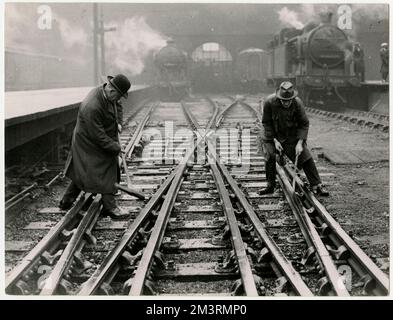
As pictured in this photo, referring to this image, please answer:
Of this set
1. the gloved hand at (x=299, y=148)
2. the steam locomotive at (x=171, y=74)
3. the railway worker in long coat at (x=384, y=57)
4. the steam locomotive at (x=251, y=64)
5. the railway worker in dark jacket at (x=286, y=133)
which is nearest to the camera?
the gloved hand at (x=299, y=148)

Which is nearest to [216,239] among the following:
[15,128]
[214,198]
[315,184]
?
[214,198]

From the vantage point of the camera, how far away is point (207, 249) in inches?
190

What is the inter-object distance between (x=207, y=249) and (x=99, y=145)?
5.66ft

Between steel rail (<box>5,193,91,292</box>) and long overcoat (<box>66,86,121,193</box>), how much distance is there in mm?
381

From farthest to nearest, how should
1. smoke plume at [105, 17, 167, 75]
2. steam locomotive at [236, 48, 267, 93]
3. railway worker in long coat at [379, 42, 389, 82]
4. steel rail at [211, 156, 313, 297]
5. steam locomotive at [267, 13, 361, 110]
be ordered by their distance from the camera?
steam locomotive at [236, 48, 267, 93] < smoke plume at [105, 17, 167, 75] < steam locomotive at [267, 13, 361, 110] < railway worker in long coat at [379, 42, 389, 82] < steel rail at [211, 156, 313, 297]

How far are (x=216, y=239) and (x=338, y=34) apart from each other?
15728 mm

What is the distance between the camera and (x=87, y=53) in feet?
135

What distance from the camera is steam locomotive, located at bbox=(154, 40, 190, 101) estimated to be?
1083 inches

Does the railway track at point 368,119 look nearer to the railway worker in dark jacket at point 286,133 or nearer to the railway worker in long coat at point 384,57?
the railway worker in long coat at point 384,57

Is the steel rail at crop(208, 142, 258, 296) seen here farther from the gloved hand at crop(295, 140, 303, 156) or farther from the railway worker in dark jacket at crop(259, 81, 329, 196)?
the gloved hand at crop(295, 140, 303, 156)

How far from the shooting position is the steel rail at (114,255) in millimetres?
3723

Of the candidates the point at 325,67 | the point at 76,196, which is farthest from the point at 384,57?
the point at 76,196

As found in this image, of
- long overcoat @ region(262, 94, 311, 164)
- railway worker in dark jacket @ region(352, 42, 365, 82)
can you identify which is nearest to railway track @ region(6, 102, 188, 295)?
long overcoat @ region(262, 94, 311, 164)

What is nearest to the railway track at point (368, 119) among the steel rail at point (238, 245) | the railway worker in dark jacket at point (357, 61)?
the railway worker in dark jacket at point (357, 61)
